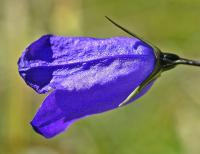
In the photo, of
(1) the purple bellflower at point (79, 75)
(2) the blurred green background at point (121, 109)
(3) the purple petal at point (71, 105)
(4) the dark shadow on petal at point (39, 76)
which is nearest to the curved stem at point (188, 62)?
(1) the purple bellflower at point (79, 75)

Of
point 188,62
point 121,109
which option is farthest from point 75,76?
point 121,109

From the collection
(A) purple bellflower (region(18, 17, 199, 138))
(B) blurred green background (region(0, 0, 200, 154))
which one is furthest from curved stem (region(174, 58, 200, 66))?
(B) blurred green background (region(0, 0, 200, 154))

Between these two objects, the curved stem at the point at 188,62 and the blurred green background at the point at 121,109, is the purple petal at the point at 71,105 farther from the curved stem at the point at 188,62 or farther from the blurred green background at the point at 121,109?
the blurred green background at the point at 121,109

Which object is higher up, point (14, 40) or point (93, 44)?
point (93, 44)

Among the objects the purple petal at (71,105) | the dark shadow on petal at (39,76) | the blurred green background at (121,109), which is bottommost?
the blurred green background at (121,109)

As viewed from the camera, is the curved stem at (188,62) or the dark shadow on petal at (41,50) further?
the dark shadow on petal at (41,50)

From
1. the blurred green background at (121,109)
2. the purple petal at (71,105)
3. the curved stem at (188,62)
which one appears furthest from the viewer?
the blurred green background at (121,109)

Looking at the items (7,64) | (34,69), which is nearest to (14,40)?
(7,64)

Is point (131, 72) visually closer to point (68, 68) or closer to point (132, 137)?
point (68, 68)
